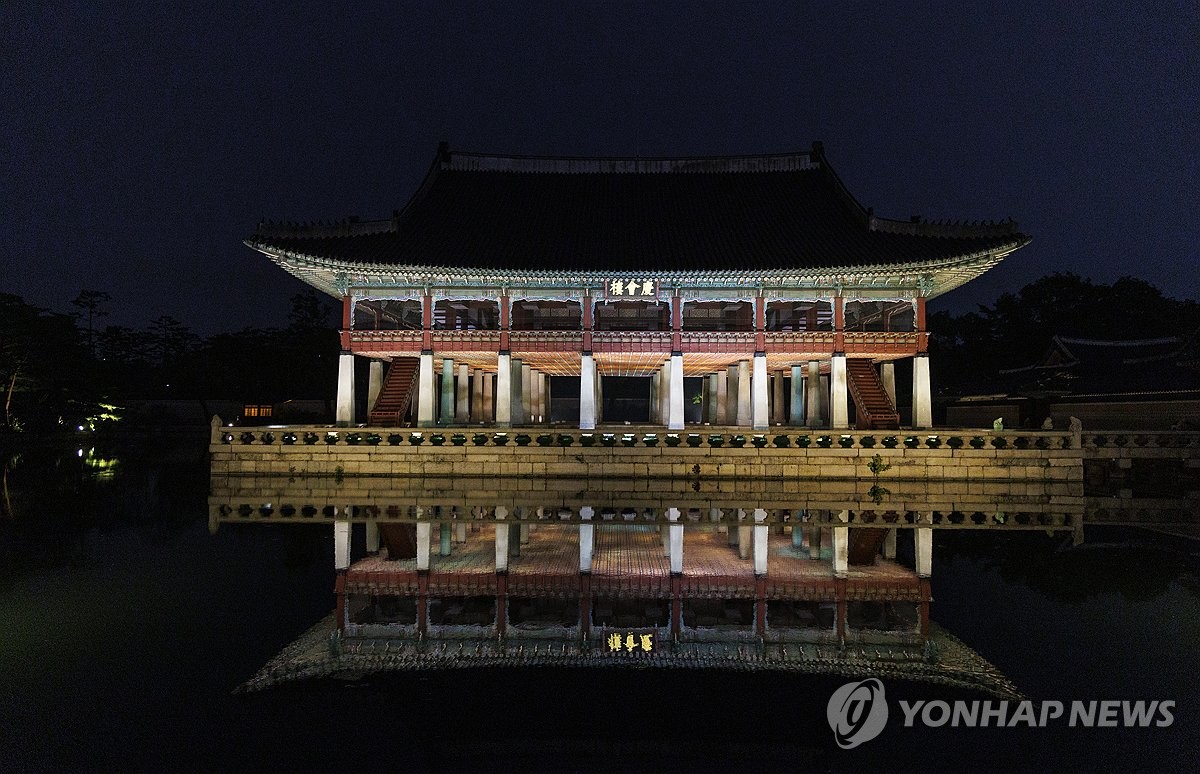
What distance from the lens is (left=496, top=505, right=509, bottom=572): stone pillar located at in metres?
→ 12.0

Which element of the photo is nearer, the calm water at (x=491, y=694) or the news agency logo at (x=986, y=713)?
the calm water at (x=491, y=694)

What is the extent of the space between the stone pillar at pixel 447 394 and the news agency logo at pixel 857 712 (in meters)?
27.2

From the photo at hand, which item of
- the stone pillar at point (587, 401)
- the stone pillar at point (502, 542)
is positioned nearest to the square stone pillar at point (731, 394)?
the stone pillar at point (587, 401)

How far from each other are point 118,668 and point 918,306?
28450mm

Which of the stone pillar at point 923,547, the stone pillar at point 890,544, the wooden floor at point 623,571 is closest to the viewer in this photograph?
the wooden floor at point 623,571

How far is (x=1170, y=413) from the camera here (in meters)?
27.5

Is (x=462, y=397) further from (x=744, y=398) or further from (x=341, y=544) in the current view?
(x=341, y=544)

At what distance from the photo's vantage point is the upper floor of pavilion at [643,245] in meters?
27.1

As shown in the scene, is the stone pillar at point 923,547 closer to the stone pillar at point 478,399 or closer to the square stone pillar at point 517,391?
the square stone pillar at point 517,391

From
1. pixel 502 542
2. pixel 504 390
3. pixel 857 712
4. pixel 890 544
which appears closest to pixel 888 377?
pixel 504 390

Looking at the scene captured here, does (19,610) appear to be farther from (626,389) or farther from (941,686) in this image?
(626,389)

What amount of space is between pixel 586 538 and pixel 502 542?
185 cm

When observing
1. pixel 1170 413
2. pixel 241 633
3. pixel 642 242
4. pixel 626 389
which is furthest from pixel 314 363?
pixel 1170 413

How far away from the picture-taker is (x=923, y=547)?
46.9 feet
